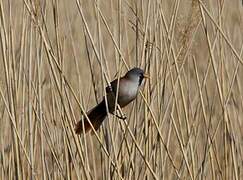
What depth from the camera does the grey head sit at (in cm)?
250

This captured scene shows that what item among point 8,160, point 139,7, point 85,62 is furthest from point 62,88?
point 85,62

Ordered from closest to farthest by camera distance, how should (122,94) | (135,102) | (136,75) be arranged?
(135,102) → (136,75) → (122,94)

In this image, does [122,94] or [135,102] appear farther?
[122,94]

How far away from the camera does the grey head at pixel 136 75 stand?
2.50 meters

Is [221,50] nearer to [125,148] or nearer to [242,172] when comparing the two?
[125,148]

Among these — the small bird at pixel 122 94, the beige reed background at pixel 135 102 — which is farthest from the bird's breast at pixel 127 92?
the beige reed background at pixel 135 102

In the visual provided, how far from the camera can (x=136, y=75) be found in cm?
263

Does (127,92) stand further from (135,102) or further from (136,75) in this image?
(135,102)

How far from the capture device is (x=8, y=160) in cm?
233

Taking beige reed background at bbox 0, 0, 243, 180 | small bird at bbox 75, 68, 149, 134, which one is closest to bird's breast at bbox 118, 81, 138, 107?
small bird at bbox 75, 68, 149, 134

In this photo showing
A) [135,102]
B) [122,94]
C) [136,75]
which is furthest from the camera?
[122,94]

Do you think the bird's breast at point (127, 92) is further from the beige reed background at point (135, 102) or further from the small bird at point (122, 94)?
the beige reed background at point (135, 102)

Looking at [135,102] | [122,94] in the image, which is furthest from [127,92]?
[135,102]

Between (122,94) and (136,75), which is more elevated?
(136,75)
